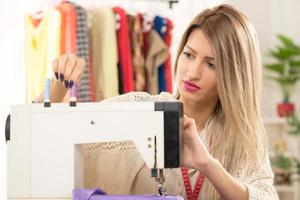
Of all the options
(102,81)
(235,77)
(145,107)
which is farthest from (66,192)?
(102,81)

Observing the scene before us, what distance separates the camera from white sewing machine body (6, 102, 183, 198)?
1308 mm

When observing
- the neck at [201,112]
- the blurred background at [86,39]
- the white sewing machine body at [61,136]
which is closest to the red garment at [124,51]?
the blurred background at [86,39]

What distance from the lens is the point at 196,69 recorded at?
1665 millimetres

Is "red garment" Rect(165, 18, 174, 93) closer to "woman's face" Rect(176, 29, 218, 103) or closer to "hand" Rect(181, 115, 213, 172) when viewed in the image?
"woman's face" Rect(176, 29, 218, 103)

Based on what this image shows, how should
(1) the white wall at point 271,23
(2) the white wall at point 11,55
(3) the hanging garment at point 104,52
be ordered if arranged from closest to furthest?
(2) the white wall at point 11,55, (3) the hanging garment at point 104,52, (1) the white wall at point 271,23

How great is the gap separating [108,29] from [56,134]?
1.66m

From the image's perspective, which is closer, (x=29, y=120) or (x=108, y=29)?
(x=29, y=120)

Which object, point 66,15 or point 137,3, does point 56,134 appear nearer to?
point 66,15

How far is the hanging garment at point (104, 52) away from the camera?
9.50 ft

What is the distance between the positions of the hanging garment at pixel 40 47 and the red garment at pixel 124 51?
1.01ft

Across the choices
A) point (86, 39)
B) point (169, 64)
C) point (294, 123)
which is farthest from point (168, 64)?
point (294, 123)

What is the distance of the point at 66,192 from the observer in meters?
1.32

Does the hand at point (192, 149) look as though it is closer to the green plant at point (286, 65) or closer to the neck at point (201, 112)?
the neck at point (201, 112)

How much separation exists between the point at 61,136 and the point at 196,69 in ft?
1.64
